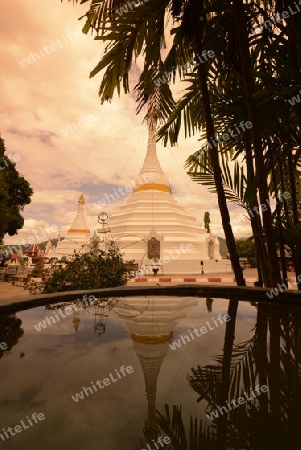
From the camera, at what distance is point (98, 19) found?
16.6 feet

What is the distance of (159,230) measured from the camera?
20.8 m

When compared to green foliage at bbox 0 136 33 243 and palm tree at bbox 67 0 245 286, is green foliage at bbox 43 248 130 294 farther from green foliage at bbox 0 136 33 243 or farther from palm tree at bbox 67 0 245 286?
green foliage at bbox 0 136 33 243

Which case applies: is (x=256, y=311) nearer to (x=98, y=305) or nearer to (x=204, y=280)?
(x=98, y=305)

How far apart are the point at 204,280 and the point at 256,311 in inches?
386

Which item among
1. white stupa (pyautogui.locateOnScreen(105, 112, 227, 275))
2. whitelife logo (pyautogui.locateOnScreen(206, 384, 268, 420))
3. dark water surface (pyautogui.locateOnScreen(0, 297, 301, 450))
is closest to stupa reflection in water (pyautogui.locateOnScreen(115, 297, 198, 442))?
dark water surface (pyautogui.locateOnScreen(0, 297, 301, 450))

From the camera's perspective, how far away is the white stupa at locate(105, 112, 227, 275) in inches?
739

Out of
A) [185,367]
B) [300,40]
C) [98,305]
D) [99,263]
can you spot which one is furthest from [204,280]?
[185,367]

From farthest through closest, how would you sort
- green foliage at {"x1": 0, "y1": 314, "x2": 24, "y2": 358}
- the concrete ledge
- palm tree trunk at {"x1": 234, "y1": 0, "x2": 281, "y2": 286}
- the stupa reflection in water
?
palm tree trunk at {"x1": 234, "y1": 0, "x2": 281, "y2": 286} < the concrete ledge < green foliage at {"x1": 0, "y1": 314, "x2": 24, "y2": 358} < the stupa reflection in water

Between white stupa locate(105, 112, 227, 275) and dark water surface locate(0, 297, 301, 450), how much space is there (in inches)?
535

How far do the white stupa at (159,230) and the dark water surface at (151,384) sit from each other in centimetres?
1358

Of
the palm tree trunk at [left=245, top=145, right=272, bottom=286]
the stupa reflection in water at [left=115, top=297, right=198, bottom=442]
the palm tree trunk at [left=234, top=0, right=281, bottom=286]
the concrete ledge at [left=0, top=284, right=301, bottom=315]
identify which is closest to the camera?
the stupa reflection in water at [left=115, top=297, right=198, bottom=442]

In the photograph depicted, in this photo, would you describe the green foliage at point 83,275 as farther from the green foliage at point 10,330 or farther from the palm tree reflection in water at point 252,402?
the palm tree reflection in water at point 252,402

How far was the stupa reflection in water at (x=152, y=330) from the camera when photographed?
4.76 ft

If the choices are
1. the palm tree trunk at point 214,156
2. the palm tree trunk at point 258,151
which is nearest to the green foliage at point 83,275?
the palm tree trunk at point 214,156
